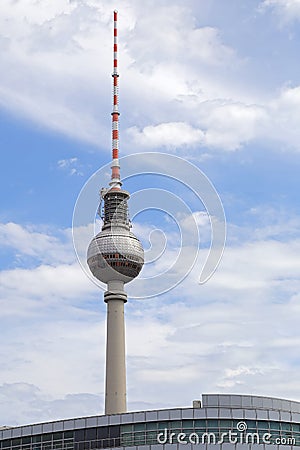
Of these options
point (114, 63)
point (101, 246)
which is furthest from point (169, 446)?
point (114, 63)

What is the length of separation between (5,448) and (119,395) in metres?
61.3

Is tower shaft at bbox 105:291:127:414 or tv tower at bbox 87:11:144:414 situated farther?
tv tower at bbox 87:11:144:414

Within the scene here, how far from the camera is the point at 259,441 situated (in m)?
82.1

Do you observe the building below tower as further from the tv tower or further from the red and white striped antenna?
the red and white striped antenna

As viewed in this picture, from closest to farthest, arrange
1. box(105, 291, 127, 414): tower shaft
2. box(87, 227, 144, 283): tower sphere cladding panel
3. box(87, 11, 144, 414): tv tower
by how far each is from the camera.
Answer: box(105, 291, 127, 414): tower shaft → box(87, 11, 144, 414): tv tower → box(87, 227, 144, 283): tower sphere cladding panel

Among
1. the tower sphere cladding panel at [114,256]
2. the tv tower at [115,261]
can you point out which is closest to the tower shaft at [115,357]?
the tv tower at [115,261]

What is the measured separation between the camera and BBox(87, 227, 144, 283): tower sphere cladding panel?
160000 millimetres

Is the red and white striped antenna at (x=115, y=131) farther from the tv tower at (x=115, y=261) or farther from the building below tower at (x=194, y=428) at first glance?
the building below tower at (x=194, y=428)

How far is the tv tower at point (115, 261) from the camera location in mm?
152625

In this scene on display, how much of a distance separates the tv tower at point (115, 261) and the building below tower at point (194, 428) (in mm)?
63653

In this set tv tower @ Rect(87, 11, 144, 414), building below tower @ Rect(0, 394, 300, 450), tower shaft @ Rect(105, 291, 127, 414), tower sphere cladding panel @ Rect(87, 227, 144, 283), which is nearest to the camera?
building below tower @ Rect(0, 394, 300, 450)

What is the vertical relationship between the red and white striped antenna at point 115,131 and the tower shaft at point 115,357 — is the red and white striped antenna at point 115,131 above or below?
above

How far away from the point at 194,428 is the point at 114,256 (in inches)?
3158

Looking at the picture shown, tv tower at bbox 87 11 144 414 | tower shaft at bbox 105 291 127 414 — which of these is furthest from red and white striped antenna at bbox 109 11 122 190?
tower shaft at bbox 105 291 127 414
